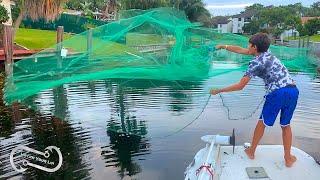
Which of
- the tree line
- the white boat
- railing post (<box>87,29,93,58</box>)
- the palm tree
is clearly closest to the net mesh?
railing post (<box>87,29,93,58</box>)

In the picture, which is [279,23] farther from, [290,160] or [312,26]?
[290,160]

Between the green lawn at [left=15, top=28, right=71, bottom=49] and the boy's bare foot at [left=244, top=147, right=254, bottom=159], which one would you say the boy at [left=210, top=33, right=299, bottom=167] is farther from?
the green lawn at [left=15, top=28, right=71, bottom=49]

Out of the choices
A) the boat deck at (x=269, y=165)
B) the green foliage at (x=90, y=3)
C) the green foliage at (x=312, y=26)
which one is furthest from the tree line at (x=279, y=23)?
the boat deck at (x=269, y=165)

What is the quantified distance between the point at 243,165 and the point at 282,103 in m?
0.90

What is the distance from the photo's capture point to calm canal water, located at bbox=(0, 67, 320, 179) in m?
7.24

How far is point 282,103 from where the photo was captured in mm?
5172

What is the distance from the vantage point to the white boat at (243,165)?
4.86m

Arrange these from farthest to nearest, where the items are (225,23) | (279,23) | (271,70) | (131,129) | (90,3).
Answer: (225,23), (279,23), (90,3), (131,129), (271,70)

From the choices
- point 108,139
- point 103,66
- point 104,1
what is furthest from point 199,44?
point 104,1

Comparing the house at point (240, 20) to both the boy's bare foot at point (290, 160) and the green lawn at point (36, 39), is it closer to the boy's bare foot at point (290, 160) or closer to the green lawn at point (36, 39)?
the green lawn at point (36, 39)

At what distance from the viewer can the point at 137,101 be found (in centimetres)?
1244

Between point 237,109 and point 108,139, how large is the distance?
302cm

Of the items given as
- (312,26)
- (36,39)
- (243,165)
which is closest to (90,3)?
(312,26)

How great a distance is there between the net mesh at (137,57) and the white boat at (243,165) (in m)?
2.71
